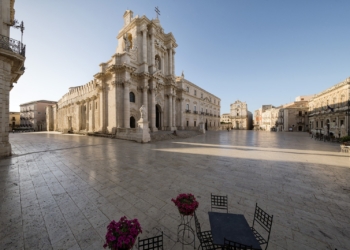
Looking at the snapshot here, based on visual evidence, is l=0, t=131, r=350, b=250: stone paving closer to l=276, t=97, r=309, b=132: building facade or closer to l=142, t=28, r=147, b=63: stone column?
l=142, t=28, r=147, b=63: stone column

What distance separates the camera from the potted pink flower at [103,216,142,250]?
1.36m

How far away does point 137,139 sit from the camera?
13.9m

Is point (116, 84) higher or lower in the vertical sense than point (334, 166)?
higher

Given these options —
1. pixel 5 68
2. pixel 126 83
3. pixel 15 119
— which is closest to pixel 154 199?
pixel 5 68

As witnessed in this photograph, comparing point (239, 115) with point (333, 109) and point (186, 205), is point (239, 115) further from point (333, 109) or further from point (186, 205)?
point (186, 205)

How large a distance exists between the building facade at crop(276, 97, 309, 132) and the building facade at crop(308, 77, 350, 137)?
12.4 metres

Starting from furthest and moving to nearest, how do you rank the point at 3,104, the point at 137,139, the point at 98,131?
the point at 98,131 < the point at 137,139 < the point at 3,104

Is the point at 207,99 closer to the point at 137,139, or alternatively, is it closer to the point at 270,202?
the point at 137,139

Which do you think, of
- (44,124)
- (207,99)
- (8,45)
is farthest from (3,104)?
(44,124)

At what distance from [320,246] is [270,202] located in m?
1.21

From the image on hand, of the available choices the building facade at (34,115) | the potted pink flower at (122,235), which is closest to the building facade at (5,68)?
the potted pink flower at (122,235)

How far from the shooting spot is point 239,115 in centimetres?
5744

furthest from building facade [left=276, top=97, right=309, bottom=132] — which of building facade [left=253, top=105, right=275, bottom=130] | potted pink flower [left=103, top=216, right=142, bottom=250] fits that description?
potted pink flower [left=103, top=216, right=142, bottom=250]

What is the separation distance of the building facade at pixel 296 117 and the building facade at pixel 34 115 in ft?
260
